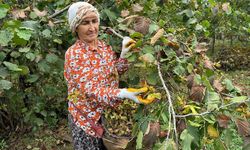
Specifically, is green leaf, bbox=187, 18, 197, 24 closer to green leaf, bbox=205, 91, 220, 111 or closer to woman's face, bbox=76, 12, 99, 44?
woman's face, bbox=76, 12, 99, 44

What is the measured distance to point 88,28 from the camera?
1970 millimetres

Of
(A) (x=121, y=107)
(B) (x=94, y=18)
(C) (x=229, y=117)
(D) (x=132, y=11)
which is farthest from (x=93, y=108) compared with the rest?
(C) (x=229, y=117)

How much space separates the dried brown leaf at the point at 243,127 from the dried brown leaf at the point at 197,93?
0.20m

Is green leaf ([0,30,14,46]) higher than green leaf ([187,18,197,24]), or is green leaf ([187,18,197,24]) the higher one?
green leaf ([0,30,14,46])

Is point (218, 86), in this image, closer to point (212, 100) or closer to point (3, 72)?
point (212, 100)

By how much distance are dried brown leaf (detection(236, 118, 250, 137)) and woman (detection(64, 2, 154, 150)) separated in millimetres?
626

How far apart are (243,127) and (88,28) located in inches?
37.1

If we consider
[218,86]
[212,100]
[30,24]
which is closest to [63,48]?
[30,24]

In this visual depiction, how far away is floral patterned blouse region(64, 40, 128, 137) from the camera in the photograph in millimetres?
1915

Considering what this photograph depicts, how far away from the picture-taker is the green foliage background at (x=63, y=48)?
1.66 metres

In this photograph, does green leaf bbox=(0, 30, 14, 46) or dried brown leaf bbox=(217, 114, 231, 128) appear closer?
dried brown leaf bbox=(217, 114, 231, 128)

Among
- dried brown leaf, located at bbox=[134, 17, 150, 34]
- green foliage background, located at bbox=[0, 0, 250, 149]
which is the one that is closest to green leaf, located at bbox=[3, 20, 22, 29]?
green foliage background, located at bbox=[0, 0, 250, 149]

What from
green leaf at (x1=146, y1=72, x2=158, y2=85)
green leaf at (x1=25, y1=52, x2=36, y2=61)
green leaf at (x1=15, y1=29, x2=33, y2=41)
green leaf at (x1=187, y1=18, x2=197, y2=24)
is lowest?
green leaf at (x1=25, y1=52, x2=36, y2=61)

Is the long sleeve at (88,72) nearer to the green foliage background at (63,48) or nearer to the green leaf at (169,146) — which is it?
the green foliage background at (63,48)
